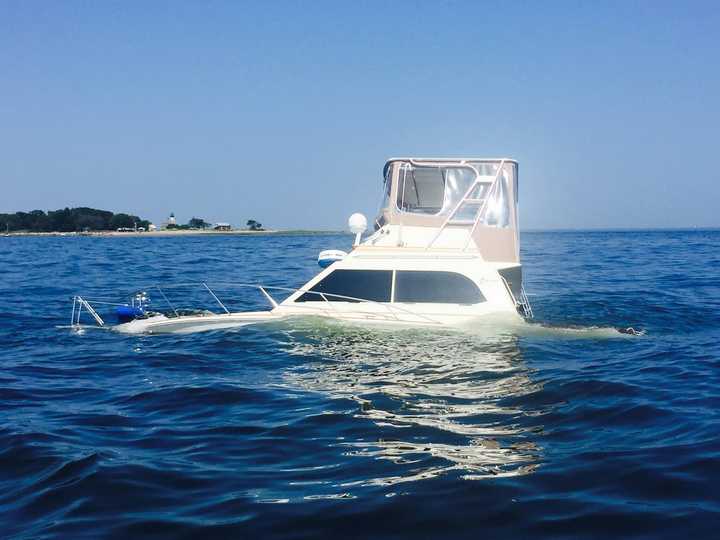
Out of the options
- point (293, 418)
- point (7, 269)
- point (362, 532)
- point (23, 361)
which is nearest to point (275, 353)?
point (293, 418)

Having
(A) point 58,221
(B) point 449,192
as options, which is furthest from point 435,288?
(A) point 58,221

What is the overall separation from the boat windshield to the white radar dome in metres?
0.86

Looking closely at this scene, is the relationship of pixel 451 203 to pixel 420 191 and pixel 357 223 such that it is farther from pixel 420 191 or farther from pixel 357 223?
pixel 357 223

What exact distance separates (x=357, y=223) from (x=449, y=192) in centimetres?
213

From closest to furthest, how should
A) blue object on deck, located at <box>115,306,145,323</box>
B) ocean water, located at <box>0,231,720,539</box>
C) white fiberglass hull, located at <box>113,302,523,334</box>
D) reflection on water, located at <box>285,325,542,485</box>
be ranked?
ocean water, located at <box>0,231,720,539</box>
reflection on water, located at <box>285,325,542,485</box>
white fiberglass hull, located at <box>113,302,523,334</box>
blue object on deck, located at <box>115,306,145,323</box>

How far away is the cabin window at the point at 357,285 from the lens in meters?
11.8

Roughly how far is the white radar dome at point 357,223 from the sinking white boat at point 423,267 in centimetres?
2

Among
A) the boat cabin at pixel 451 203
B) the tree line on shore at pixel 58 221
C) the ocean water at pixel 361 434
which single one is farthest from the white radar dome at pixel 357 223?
the tree line on shore at pixel 58 221

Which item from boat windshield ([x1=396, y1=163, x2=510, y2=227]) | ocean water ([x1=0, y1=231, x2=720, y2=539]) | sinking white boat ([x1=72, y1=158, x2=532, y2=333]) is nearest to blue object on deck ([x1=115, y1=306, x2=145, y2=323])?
sinking white boat ([x1=72, y1=158, x2=532, y2=333])

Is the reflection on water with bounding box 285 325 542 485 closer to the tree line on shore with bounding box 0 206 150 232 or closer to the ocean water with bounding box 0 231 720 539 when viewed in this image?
the ocean water with bounding box 0 231 720 539

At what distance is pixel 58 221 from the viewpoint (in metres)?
149

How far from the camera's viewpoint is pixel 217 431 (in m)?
6.53

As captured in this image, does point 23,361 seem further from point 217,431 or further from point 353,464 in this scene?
point 353,464

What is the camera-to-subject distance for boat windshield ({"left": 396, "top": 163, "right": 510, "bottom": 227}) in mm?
13766
